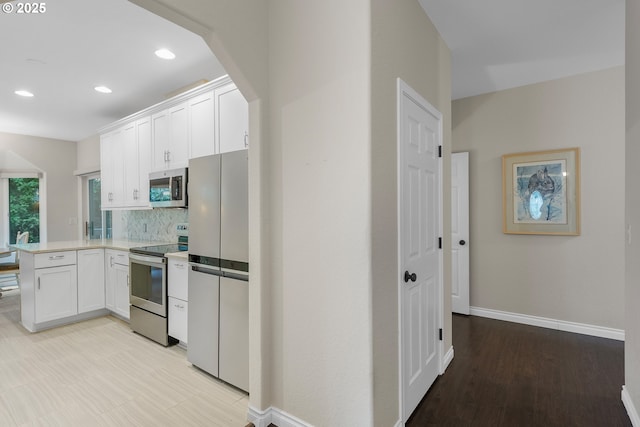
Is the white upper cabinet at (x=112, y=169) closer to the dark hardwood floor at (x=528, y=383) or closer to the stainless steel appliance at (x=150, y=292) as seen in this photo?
the stainless steel appliance at (x=150, y=292)

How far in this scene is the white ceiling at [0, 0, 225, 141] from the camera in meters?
2.31

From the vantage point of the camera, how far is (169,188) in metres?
3.47

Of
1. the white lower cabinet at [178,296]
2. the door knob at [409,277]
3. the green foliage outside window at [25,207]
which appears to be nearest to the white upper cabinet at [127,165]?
the white lower cabinet at [178,296]

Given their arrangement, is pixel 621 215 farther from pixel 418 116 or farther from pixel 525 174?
pixel 418 116

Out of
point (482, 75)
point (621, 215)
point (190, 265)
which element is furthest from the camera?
point (482, 75)

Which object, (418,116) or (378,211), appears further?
(418,116)

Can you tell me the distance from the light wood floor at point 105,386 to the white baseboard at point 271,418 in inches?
5.1

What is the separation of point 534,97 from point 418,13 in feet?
7.26

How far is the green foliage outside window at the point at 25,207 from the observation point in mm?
5785

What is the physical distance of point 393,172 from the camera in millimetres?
1794

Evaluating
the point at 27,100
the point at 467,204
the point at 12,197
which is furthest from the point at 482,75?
the point at 12,197

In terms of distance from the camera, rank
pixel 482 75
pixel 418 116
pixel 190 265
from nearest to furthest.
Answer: pixel 418 116, pixel 190 265, pixel 482 75

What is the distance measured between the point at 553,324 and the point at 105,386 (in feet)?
14.3

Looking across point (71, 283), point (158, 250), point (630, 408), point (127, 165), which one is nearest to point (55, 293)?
point (71, 283)
